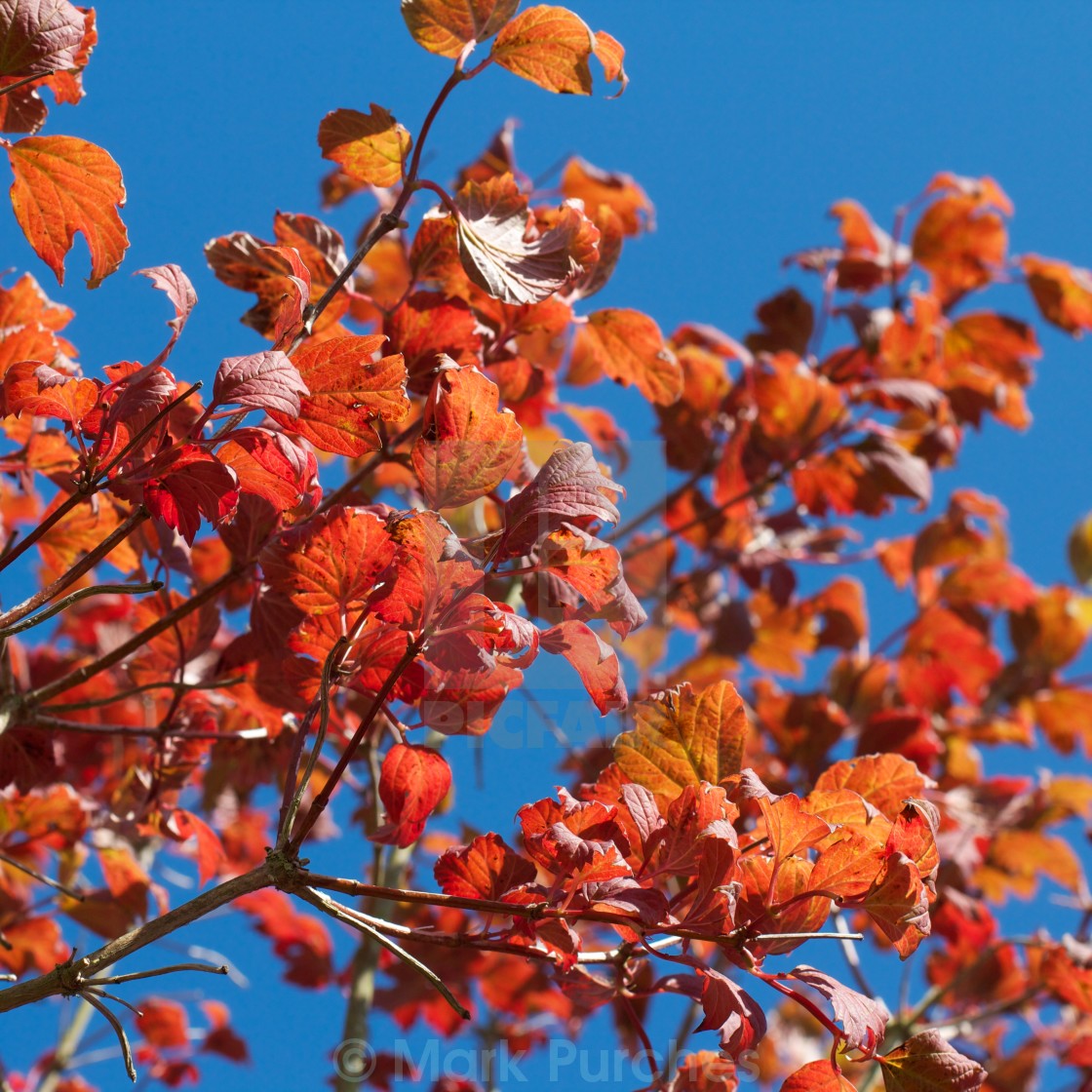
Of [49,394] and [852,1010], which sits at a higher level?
[49,394]

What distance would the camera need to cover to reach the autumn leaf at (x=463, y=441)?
93 centimetres

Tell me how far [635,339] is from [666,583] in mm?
1000

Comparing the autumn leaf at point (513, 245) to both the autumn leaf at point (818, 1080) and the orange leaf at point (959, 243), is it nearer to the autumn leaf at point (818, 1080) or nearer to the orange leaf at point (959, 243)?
the autumn leaf at point (818, 1080)

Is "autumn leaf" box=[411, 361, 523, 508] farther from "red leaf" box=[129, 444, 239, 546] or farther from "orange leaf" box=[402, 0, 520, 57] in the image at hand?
"orange leaf" box=[402, 0, 520, 57]

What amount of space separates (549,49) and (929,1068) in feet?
3.24

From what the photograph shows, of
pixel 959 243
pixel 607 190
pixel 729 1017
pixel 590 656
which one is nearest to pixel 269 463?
pixel 590 656

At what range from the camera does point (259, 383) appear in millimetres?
839

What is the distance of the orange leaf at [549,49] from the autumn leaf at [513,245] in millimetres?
108

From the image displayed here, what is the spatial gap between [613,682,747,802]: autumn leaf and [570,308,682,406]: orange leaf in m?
0.48

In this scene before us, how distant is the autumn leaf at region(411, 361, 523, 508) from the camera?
3.06 ft

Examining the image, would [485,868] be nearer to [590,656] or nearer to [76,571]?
[590,656]

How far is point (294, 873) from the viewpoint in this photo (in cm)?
86

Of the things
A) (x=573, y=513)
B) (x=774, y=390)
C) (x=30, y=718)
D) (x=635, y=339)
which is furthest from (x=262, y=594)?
(x=774, y=390)

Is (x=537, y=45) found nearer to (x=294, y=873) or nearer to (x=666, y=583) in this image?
(x=294, y=873)
